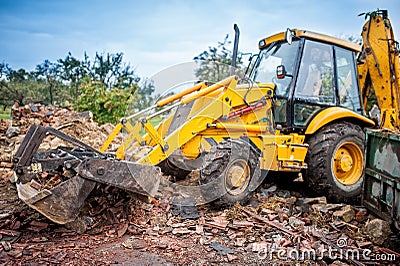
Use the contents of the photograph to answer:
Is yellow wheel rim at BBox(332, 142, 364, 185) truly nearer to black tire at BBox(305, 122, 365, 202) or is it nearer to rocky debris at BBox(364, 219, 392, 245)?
black tire at BBox(305, 122, 365, 202)

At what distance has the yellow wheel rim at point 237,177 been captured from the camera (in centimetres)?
502

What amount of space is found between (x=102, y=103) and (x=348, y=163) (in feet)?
31.7

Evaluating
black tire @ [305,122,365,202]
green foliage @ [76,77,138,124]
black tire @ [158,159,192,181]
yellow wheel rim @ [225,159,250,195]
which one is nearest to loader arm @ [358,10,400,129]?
black tire @ [305,122,365,202]

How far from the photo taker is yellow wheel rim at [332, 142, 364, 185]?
5.89m

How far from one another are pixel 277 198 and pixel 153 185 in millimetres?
2160

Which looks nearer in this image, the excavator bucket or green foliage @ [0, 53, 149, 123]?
the excavator bucket

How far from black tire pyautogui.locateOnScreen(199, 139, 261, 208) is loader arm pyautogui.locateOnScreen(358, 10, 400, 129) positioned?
3002mm

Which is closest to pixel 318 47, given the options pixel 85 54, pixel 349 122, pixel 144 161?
pixel 349 122

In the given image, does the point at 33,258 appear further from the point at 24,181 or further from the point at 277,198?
the point at 277,198

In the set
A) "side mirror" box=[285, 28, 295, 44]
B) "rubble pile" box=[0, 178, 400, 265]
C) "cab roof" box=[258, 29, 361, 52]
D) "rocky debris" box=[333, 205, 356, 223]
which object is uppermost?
"cab roof" box=[258, 29, 361, 52]

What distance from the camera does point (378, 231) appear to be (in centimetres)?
412

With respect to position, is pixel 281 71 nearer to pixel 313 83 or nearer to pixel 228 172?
pixel 313 83

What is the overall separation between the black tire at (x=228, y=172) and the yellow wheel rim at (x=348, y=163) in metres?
1.53
